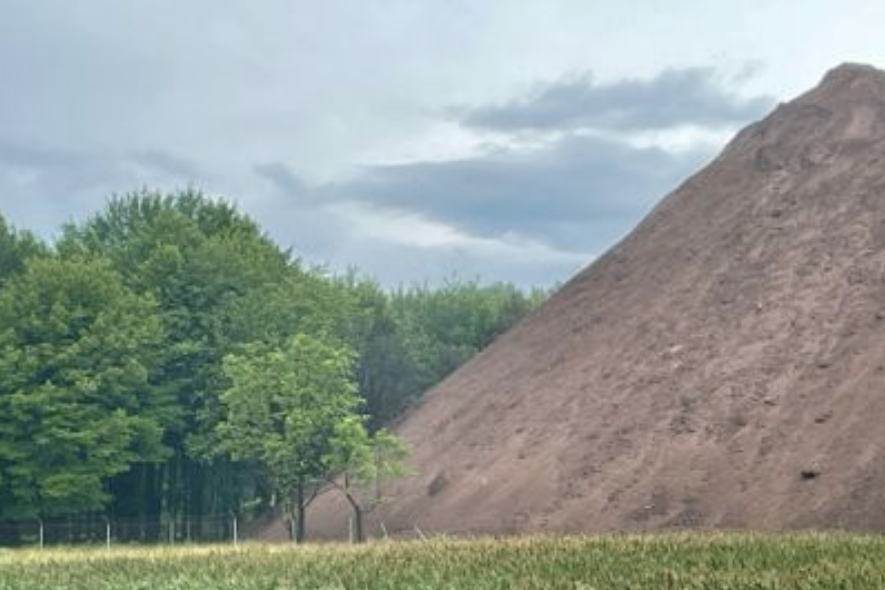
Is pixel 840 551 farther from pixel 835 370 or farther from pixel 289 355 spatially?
pixel 289 355

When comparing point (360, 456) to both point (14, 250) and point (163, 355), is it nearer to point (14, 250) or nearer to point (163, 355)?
point (163, 355)

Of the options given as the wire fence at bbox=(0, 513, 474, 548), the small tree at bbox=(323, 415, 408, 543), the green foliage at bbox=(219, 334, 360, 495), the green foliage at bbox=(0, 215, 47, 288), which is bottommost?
the wire fence at bbox=(0, 513, 474, 548)

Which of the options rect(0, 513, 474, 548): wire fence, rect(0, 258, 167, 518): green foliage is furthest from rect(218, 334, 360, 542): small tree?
rect(0, 258, 167, 518): green foliage

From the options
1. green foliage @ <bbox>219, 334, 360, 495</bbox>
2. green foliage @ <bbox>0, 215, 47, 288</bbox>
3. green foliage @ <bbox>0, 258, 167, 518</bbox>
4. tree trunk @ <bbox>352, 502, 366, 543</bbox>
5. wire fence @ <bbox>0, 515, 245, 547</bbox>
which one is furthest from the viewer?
green foliage @ <bbox>0, 215, 47, 288</bbox>

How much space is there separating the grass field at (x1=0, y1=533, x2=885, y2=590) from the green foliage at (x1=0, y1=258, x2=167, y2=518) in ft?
97.2

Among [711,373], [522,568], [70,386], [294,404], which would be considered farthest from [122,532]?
[522,568]

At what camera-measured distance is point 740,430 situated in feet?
195

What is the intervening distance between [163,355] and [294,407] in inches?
654

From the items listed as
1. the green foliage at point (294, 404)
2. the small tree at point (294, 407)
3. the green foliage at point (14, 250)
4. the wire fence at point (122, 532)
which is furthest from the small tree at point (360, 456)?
the green foliage at point (14, 250)

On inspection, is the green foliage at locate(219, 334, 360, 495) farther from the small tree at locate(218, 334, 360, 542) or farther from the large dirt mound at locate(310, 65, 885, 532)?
the large dirt mound at locate(310, 65, 885, 532)

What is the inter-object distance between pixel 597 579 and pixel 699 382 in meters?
42.4

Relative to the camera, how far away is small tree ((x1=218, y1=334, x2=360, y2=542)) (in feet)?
203

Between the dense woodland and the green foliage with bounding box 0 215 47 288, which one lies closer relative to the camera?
the dense woodland

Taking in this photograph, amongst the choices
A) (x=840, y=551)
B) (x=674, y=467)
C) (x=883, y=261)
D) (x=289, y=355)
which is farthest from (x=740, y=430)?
(x=840, y=551)
